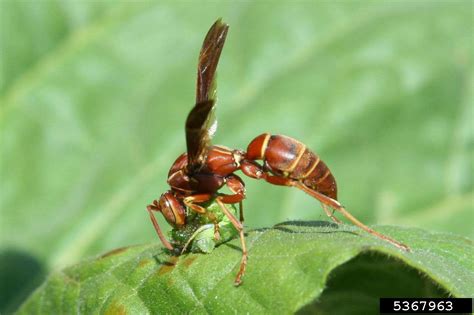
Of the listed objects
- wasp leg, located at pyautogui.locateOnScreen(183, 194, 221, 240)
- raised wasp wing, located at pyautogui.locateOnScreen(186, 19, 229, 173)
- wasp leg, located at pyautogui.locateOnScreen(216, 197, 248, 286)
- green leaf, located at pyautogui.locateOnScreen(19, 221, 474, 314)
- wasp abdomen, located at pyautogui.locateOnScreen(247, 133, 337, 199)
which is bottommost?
green leaf, located at pyautogui.locateOnScreen(19, 221, 474, 314)

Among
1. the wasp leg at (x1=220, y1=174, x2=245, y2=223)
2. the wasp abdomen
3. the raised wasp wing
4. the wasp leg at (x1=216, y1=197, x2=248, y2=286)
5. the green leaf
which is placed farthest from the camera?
the wasp leg at (x1=220, y1=174, x2=245, y2=223)

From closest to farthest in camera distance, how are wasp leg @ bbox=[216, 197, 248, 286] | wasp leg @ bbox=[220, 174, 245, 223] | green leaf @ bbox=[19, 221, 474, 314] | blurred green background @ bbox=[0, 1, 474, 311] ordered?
green leaf @ bbox=[19, 221, 474, 314] < wasp leg @ bbox=[216, 197, 248, 286] < wasp leg @ bbox=[220, 174, 245, 223] < blurred green background @ bbox=[0, 1, 474, 311]

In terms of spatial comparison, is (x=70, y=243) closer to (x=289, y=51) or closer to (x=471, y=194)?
(x=289, y=51)

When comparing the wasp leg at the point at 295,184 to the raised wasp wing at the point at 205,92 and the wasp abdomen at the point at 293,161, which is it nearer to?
the wasp abdomen at the point at 293,161

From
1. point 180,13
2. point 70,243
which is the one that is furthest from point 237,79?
point 70,243

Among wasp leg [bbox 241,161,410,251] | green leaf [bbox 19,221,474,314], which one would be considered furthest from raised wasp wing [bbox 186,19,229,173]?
green leaf [bbox 19,221,474,314]

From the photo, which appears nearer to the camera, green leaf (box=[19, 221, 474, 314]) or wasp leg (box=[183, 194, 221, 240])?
green leaf (box=[19, 221, 474, 314])

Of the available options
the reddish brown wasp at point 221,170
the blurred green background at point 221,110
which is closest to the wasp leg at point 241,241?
the reddish brown wasp at point 221,170

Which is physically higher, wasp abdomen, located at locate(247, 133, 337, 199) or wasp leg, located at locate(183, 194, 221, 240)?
wasp abdomen, located at locate(247, 133, 337, 199)

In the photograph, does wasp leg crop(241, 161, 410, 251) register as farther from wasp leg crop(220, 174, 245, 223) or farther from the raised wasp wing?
the raised wasp wing
